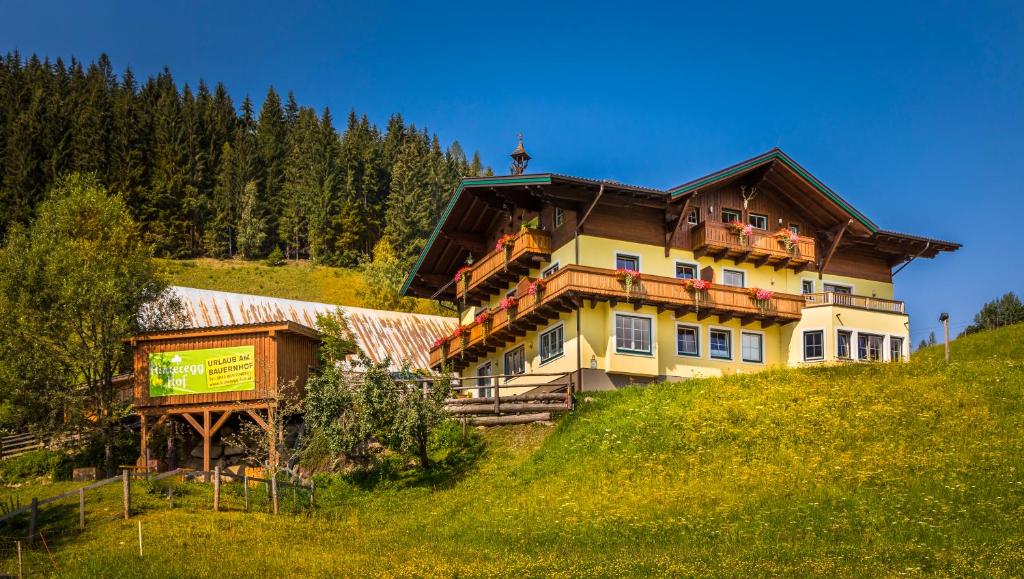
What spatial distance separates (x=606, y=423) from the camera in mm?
38938

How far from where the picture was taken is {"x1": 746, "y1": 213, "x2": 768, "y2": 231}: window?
173 feet

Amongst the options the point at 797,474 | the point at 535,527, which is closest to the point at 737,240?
the point at 797,474

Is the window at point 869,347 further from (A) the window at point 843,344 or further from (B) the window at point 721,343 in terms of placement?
(B) the window at point 721,343

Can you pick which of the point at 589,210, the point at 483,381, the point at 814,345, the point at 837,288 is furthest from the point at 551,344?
the point at 837,288

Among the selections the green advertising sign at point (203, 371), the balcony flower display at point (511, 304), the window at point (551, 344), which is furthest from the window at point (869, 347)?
the green advertising sign at point (203, 371)

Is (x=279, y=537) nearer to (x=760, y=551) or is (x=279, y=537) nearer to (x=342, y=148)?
(x=760, y=551)

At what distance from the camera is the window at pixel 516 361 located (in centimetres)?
5247

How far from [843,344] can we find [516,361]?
15.1 metres

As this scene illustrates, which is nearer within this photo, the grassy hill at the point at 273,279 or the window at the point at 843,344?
the window at the point at 843,344

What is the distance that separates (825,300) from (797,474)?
2041cm

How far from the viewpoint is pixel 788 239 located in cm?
5159

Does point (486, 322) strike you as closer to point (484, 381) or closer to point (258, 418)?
point (484, 381)

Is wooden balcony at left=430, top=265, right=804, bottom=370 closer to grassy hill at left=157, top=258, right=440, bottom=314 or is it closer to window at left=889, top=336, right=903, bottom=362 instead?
window at left=889, top=336, right=903, bottom=362

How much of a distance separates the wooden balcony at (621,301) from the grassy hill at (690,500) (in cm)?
579
